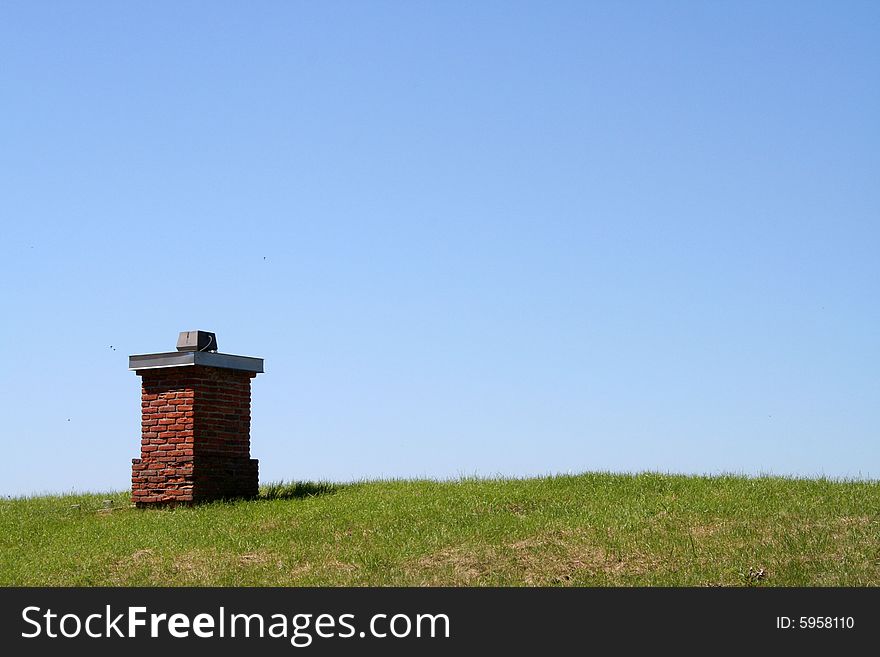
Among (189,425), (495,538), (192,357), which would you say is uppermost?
(192,357)

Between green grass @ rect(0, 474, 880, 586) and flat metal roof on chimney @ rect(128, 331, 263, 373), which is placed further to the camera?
flat metal roof on chimney @ rect(128, 331, 263, 373)

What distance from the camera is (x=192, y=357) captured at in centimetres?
2158

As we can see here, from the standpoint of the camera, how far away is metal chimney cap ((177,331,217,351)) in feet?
71.9

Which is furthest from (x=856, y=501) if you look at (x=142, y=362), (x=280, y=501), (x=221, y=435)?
(x=142, y=362)

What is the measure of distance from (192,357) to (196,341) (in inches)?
18.1

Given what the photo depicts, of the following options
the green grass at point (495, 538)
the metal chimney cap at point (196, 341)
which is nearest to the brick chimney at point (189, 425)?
the metal chimney cap at point (196, 341)

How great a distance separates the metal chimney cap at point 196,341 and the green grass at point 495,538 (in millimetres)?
3282

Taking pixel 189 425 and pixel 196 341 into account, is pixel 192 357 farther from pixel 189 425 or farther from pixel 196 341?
pixel 189 425

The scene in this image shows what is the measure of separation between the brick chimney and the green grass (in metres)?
0.65

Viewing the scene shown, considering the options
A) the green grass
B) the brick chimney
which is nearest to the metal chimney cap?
the brick chimney

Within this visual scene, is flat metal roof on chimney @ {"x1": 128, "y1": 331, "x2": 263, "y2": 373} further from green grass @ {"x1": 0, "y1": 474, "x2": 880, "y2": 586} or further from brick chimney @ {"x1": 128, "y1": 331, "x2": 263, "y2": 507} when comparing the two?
green grass @ {"x1": 0, "y1": 474, "x2": 880, "y2": 586}

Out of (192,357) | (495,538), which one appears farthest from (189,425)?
(495,538)
